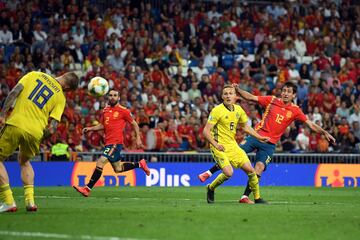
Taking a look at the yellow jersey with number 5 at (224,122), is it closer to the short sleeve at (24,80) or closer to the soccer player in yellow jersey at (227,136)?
the soccer player in yellow jersey at (227,136)

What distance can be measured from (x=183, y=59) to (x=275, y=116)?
14.6m

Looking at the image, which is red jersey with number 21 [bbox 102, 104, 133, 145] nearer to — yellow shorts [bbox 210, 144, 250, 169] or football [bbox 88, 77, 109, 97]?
football [bbox 88, 77, 109, 97]

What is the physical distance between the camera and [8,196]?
13.3 meters

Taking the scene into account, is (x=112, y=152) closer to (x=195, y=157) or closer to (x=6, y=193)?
(x=6, y=193)

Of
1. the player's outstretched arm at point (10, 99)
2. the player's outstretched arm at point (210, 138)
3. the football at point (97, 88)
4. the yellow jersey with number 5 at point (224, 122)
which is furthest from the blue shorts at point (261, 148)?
the player's outstretched arm at point (10, 99)

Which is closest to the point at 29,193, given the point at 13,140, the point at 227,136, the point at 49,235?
the point at 13,140

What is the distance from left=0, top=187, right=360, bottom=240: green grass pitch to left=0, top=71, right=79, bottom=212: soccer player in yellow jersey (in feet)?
1.68

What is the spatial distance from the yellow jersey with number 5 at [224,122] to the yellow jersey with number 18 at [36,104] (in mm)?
4095

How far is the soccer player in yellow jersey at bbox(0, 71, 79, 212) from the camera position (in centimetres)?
1313

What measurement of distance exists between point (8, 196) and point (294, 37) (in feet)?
78.2

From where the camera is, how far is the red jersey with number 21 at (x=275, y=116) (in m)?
18.6

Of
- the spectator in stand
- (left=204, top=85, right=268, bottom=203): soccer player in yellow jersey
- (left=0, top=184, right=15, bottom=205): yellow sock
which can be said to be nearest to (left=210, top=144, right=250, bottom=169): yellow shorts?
(left=204, top=85, right=268, bottom=203): soccer player in yellow jersey

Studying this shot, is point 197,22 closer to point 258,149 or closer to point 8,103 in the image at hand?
point 258,149

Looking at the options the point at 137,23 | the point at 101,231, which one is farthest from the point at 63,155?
the point at 101,231
